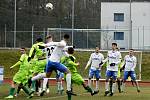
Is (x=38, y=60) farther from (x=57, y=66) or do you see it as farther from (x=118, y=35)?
(x=118, y=35)

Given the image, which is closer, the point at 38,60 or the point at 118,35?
the point at 38,60

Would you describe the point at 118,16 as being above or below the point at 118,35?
above

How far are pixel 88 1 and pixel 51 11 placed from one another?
654 centimetres

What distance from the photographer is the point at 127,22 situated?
71750 millimetres

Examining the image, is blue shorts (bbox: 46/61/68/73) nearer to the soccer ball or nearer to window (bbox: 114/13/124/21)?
window (bbox: 114/13/124/21)

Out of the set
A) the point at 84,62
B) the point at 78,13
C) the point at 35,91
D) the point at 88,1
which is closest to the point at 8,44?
the point at 84,62

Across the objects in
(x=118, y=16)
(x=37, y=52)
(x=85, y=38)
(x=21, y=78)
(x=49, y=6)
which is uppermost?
(x=49, y=6)

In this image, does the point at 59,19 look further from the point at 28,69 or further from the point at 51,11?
the point at 28,69

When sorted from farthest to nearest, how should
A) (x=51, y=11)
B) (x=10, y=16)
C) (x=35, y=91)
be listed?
(x=51, y=11), (x=10, y=16), (x=35, y=91)

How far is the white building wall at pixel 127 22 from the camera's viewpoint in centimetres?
5893

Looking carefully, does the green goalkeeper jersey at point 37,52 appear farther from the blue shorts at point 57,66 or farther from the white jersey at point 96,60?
the white jersey at point 96,60

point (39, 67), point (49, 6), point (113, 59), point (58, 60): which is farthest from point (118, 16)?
point (58, 60)

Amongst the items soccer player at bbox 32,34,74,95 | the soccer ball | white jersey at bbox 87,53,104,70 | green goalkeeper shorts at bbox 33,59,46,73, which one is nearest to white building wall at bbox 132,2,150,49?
the soccer ball

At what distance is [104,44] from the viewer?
57125mm
